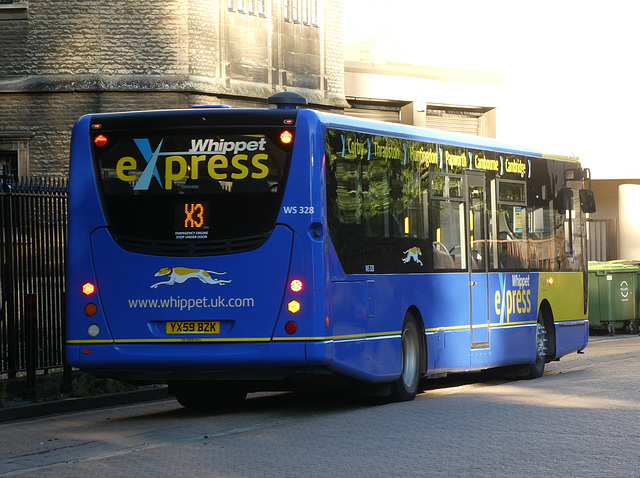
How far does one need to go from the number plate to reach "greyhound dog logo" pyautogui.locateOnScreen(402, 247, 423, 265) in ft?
8.63

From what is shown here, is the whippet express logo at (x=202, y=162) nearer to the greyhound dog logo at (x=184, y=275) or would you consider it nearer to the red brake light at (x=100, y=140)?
the red brake light at (x=100, y=140)

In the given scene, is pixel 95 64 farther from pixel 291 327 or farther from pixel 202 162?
pixel 291 327

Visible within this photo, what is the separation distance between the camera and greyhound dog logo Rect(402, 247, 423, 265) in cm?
1318

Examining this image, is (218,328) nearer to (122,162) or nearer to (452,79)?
(122,162)

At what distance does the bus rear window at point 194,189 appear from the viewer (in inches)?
449

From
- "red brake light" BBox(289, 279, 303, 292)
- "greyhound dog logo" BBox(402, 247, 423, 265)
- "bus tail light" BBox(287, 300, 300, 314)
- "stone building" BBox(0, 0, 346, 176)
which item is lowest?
"bus tail light" BBox(287, 300, 300, 314)

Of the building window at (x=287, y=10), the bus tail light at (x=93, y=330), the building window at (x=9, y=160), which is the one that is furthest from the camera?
the building window at (x=287, y=10)

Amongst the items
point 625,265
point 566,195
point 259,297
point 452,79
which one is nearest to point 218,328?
point 259,297

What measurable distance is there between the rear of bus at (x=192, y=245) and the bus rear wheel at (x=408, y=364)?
1.98m

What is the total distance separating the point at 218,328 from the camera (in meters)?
11.4

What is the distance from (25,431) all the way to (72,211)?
218 cm

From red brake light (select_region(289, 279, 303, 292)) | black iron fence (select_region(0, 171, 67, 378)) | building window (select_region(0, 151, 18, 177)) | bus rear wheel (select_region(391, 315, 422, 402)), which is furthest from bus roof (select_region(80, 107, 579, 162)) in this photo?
building window (select_region(0, 151, 18, 177))

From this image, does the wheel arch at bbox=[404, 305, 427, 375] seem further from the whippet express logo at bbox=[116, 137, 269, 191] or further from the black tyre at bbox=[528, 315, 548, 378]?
the black tyre at bbox=[528, 315, 548, 378]

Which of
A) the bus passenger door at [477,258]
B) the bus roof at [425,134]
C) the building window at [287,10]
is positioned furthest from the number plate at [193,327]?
the building window at [287,10]
